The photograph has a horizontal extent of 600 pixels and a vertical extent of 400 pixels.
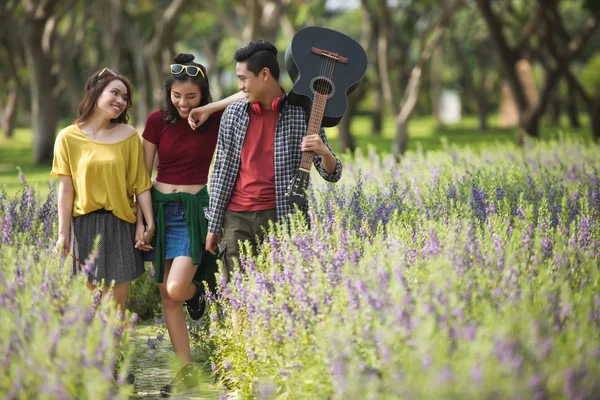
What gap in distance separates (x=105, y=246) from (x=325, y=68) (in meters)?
1.56

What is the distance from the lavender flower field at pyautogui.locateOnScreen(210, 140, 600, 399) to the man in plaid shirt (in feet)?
0.60

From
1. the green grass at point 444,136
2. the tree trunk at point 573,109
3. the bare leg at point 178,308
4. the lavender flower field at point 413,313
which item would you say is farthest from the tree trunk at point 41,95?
the tree trunk at point 573,109

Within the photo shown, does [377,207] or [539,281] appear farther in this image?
[377,207]

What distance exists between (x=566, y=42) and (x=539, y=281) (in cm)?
1841

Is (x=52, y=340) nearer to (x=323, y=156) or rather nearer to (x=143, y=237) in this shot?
(x=143, y=237)

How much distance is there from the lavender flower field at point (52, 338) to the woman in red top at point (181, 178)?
35.0 inches

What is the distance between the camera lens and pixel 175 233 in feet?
15.4

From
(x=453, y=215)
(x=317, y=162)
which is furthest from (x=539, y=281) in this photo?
(x=317, y=162)

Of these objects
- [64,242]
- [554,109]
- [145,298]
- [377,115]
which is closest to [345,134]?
[145,298]

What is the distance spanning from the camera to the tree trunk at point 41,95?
59.0ft

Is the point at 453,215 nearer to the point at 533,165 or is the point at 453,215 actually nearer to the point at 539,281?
the point at 539,281

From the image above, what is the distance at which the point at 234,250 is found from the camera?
4.64 meters

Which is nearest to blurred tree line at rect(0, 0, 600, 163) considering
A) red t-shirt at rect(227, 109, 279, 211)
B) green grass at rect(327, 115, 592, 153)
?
red t-shirt at rect(227, 109, 279, 211)

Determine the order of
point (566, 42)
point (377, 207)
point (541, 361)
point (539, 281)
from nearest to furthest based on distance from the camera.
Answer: point (541, 361) → point (539, 281) → point (377, 207) → point (566, 42)
